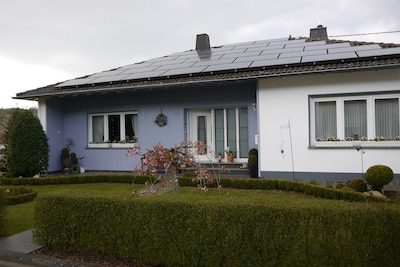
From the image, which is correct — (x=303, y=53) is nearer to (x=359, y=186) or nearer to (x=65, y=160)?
(x=359, y=186)

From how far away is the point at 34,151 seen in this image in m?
12.2

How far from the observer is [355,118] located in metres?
10.1

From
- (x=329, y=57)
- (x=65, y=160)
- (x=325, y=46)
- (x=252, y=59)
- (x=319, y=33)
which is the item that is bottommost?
(x=65, y=160)

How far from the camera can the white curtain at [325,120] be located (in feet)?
33.8

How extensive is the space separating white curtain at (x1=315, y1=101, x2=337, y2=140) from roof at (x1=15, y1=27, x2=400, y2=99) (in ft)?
4.35

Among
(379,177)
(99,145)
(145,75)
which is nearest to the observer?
(379,177)

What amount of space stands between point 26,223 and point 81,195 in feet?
8.31

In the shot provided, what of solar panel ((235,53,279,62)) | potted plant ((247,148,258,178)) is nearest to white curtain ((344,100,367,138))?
potted plant ((247,148,258,178))

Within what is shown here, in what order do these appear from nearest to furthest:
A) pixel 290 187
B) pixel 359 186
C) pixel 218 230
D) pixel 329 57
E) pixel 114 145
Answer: pixel 218 230 < pixel 359 186 < pixel 290 187 < pixel 329 57 < pixel 114 145

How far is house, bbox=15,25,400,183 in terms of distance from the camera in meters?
9.73

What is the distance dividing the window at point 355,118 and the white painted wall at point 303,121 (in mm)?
278

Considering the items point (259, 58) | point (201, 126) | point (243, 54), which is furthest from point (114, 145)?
point (259, 58)

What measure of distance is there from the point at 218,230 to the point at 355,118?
7900 millimetres

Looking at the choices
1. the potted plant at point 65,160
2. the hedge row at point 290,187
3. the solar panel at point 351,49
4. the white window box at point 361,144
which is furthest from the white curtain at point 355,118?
the potted plant at point 65,160
